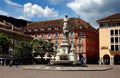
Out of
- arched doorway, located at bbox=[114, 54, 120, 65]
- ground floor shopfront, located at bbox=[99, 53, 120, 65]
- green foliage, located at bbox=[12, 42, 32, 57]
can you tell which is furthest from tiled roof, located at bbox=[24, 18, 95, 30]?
green foliage, located at bbox=[12, 42, 32, 57]

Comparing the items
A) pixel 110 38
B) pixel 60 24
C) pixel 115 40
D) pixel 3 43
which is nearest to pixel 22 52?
pixel 3 43

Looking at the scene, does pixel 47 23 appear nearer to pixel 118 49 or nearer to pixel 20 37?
pixel 20 37

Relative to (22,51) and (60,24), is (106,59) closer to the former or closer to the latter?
(60,24)

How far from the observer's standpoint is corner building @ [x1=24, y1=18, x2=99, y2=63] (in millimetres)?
102938

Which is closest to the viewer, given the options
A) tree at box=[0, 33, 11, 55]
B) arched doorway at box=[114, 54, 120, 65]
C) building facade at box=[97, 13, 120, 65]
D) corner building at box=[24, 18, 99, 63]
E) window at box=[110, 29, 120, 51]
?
tree at box=[0, 33, 11, 55]

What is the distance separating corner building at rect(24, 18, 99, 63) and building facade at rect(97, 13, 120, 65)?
13578 mm

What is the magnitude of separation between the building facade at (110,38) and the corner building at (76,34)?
1358 cm

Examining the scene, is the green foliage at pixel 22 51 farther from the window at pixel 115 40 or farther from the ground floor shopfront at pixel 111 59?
the window at pixel 115 40

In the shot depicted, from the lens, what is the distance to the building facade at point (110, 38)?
86000 millimetres

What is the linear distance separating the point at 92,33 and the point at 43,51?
26.9 metres

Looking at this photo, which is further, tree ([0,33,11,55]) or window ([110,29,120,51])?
window ([110,29,120,51])

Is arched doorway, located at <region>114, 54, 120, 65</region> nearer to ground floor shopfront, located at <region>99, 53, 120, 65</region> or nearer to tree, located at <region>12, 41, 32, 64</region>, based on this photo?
ground floor shopfront, located at <region>99, 53, 120, 65</region>

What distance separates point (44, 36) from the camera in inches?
4454

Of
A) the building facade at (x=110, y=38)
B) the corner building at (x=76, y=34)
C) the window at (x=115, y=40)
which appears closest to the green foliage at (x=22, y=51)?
the corner building at (x=76, y=34)
